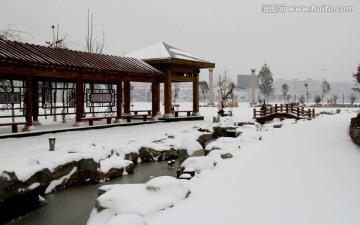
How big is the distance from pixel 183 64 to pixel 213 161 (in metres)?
13.4

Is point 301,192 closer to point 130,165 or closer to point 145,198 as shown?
point 145,198

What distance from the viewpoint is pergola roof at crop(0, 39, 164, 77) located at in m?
12.7

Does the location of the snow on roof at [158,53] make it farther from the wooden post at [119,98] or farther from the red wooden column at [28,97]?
the red wooden column at [28,97]

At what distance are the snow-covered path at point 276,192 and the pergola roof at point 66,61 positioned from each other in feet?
29.4

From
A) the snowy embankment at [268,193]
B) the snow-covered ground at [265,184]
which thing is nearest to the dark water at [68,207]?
the snow-covered ground at [265,184]

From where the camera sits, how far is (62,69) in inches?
561

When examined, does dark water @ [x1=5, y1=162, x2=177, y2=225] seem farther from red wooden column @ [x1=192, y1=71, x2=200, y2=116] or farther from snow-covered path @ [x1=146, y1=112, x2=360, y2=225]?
red wooden column @ [x1=192, y1=71, x2=200, y2=116]

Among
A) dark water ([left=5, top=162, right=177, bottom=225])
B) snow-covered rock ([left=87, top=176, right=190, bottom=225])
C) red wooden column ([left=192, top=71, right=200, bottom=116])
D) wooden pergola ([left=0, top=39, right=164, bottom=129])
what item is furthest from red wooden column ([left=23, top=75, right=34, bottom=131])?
red wooden column ([left=192, top=71, right=200, bottom=116])

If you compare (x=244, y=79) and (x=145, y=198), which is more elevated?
(x=244, y=79)

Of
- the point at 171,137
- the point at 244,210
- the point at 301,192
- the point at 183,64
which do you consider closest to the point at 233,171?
the point at 301,192

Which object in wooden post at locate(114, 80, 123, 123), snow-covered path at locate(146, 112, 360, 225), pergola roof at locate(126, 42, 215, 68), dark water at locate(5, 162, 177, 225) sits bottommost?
dark water at locate(5, 162, 177, 225)

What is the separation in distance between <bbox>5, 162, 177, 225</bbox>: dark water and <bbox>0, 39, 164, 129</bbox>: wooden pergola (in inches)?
240

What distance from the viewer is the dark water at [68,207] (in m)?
6.96

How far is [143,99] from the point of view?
11619 cm
